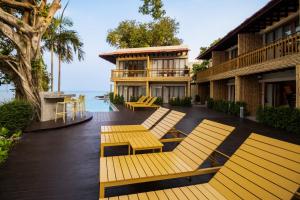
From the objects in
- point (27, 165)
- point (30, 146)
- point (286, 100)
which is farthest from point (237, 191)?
point (286, 100)

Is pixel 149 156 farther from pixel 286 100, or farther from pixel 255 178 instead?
pixel 286 100

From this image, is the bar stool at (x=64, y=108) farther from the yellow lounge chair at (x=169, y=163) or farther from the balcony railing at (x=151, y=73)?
the balcony railing at (x=151, y=73)

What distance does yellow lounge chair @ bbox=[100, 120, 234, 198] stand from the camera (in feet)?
10.8

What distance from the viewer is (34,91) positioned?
10.6 m

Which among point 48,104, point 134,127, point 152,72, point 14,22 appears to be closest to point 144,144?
point 134,127

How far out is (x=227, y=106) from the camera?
17.2 m

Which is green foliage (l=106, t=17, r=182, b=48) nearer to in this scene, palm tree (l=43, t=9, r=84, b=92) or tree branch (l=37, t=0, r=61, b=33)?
palm tree (l=43, t=9, r=84, b=92)

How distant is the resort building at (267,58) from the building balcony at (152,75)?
652 centimetres

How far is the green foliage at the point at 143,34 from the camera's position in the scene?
36281 mm

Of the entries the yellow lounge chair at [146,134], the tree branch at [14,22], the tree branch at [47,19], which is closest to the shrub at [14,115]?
the tree branch at [14,22]

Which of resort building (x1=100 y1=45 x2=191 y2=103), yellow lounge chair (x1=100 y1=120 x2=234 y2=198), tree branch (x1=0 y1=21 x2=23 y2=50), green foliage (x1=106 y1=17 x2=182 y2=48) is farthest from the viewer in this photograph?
green foliage (x1=106 y1=17 x2=182 y2=48)

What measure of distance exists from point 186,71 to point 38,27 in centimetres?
1755

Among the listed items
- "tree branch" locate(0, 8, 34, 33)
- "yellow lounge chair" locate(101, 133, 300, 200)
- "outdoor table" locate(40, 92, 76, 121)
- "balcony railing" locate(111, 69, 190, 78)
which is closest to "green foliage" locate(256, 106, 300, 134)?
"yellow lounge chair" locate(101, 133, 300, 200)

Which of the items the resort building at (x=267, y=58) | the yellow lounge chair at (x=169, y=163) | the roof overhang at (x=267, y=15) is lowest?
the yellow lounge chair at (x=169, y=163)
